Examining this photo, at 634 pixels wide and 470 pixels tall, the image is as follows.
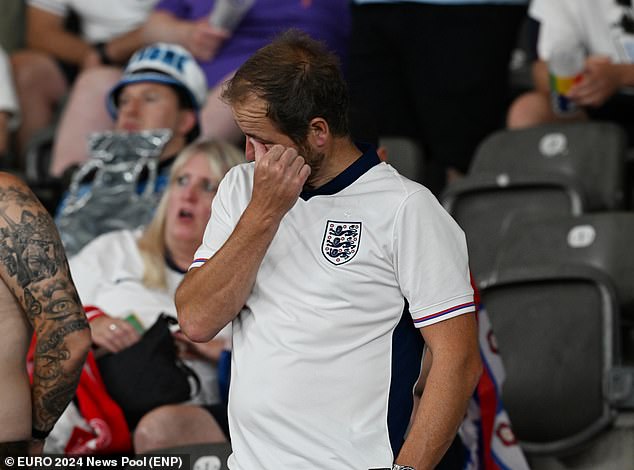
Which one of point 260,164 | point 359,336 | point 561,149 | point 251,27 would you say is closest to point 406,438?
point 359,336

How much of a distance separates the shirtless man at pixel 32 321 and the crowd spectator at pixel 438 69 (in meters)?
→ 2.48

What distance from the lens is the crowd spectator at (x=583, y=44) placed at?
4.80 metres

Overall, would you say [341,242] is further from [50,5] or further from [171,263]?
[50,5]

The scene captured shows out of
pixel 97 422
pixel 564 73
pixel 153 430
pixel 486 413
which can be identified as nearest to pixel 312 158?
pixel 486 413

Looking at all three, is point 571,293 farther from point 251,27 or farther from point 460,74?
point 251,27

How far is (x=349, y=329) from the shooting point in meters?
2.33

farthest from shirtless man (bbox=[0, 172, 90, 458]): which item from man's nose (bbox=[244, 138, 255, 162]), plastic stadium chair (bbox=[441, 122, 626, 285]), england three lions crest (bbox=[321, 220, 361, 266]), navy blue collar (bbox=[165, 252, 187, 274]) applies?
plastic stadium chair (bbox=[441, 122, 626, 285])

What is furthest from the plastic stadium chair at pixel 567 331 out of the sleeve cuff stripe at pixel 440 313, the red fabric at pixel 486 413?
the sleeve cuff stripe at pixel 440 313

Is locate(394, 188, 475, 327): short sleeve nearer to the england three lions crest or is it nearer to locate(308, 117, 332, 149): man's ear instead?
the england three lions crest

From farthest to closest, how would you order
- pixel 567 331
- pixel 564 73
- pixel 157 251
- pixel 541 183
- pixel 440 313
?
pixel 564 73 < pixel 541 183 < pixel 157 251 < pixel 567 331 < pixel 440 313

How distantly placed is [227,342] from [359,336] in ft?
4.83

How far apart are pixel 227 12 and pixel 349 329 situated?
10.9 ft

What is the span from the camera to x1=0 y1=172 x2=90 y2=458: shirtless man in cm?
260

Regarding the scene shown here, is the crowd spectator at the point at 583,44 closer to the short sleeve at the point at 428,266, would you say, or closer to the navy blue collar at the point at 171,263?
the navy blue collar at the point at 171,263
